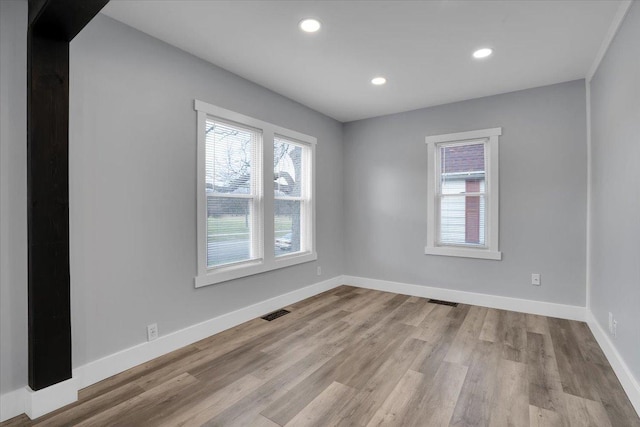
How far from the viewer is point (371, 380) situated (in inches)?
89.8

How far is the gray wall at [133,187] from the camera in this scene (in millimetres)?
2189

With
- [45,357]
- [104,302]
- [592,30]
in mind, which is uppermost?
[592,30]

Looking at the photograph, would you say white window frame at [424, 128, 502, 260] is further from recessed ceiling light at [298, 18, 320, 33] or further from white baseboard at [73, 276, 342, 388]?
recessed ceiling light at [298, 18, 320, 33]

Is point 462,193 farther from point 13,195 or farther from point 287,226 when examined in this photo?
point 13,195

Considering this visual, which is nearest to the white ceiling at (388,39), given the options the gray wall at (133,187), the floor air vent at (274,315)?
the gray wall at (133,187)

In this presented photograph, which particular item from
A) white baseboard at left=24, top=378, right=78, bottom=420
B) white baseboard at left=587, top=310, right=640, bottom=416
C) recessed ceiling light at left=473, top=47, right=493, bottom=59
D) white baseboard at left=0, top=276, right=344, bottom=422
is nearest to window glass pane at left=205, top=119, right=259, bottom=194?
white baseboard at left=0, top=276, right=344, bottom=422

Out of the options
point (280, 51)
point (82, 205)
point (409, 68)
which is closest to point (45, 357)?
point (82, 205)

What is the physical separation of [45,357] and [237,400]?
3.90ft

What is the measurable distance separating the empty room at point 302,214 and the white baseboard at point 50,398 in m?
0.01

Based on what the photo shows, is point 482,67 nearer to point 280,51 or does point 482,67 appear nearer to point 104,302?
point 280,51

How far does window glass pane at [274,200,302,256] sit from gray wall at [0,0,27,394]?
2.40m

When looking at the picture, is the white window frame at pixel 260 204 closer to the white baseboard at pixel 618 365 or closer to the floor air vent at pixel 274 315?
the floor air vent at pixel 274 315

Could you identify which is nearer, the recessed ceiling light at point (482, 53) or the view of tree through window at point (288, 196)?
the recessed ceiling light at point (482, 53)

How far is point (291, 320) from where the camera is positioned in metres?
3.48
